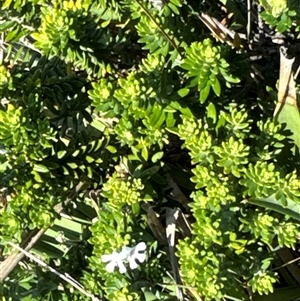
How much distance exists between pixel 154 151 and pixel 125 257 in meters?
0.36

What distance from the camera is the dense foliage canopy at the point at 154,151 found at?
5.71ft

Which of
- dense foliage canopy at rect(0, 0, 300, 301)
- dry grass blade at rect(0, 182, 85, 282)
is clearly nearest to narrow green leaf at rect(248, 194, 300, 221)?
dense foliage canopy at rect(0, 0, 300, 301)

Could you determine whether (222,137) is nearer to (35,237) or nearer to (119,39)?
(119,39)

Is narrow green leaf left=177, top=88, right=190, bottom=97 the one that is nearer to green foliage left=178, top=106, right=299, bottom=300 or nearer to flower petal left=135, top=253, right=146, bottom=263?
green foliage left=178, top=106, right=299, bottom=300

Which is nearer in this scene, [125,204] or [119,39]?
[125,204]

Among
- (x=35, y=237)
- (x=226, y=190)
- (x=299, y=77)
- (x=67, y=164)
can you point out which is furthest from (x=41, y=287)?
(x=299, y=77)

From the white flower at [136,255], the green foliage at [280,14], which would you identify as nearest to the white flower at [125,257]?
the white flower at [136,255]

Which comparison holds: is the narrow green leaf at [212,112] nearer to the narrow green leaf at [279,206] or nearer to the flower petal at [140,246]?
the narrow green leaf at [279,206]

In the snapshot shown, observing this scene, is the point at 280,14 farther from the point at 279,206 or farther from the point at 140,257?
the point at 140,257

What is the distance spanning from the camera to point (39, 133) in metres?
1.77

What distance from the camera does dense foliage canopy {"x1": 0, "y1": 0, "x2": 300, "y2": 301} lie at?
174 centimetres

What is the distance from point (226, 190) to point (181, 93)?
0.30 metres

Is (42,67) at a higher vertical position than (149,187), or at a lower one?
higher

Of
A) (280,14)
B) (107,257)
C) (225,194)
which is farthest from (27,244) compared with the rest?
(280,14)
